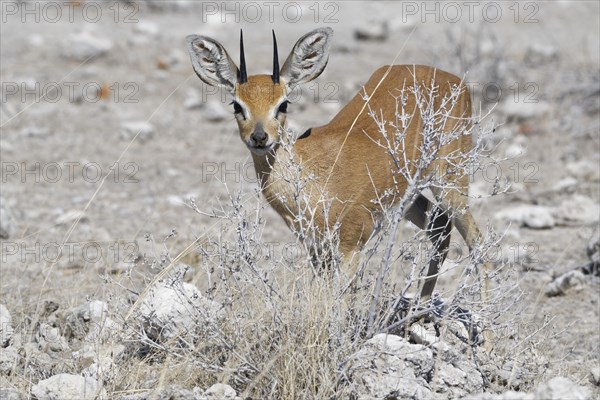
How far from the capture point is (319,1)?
58.1 feet

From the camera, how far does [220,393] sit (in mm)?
4258

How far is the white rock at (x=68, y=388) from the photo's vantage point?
4.31m

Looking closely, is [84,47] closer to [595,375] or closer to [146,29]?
[146,29]

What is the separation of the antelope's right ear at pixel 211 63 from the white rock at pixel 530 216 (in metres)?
3.46

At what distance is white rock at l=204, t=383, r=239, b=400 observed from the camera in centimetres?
425

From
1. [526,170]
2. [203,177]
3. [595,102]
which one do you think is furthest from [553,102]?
[203,177]

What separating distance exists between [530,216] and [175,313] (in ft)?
13.8

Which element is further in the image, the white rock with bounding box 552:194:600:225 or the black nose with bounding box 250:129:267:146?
the white rock with bounding box 552:194:600:225

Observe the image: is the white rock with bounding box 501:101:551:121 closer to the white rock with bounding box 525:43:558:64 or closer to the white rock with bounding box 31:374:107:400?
the white rock with bounding box 525:43:558:64

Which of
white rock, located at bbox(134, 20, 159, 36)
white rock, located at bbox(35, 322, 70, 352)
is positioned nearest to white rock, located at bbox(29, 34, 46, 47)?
white rock, located at bbox(134, 20, 159, 36)

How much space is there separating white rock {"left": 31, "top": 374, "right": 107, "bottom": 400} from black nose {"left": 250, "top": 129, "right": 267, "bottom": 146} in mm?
1637

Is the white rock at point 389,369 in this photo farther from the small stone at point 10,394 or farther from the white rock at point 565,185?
the white rock at point 565,185

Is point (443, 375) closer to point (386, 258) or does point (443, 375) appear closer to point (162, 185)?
point (386, 258)

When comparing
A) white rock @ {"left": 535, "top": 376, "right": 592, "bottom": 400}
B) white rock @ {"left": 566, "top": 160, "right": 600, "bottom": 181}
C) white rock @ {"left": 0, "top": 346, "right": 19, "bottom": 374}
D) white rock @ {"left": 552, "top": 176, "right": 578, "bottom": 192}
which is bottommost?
white rock @ {"left": 552, "top": 176, "right": 578, "bottom": 192}
